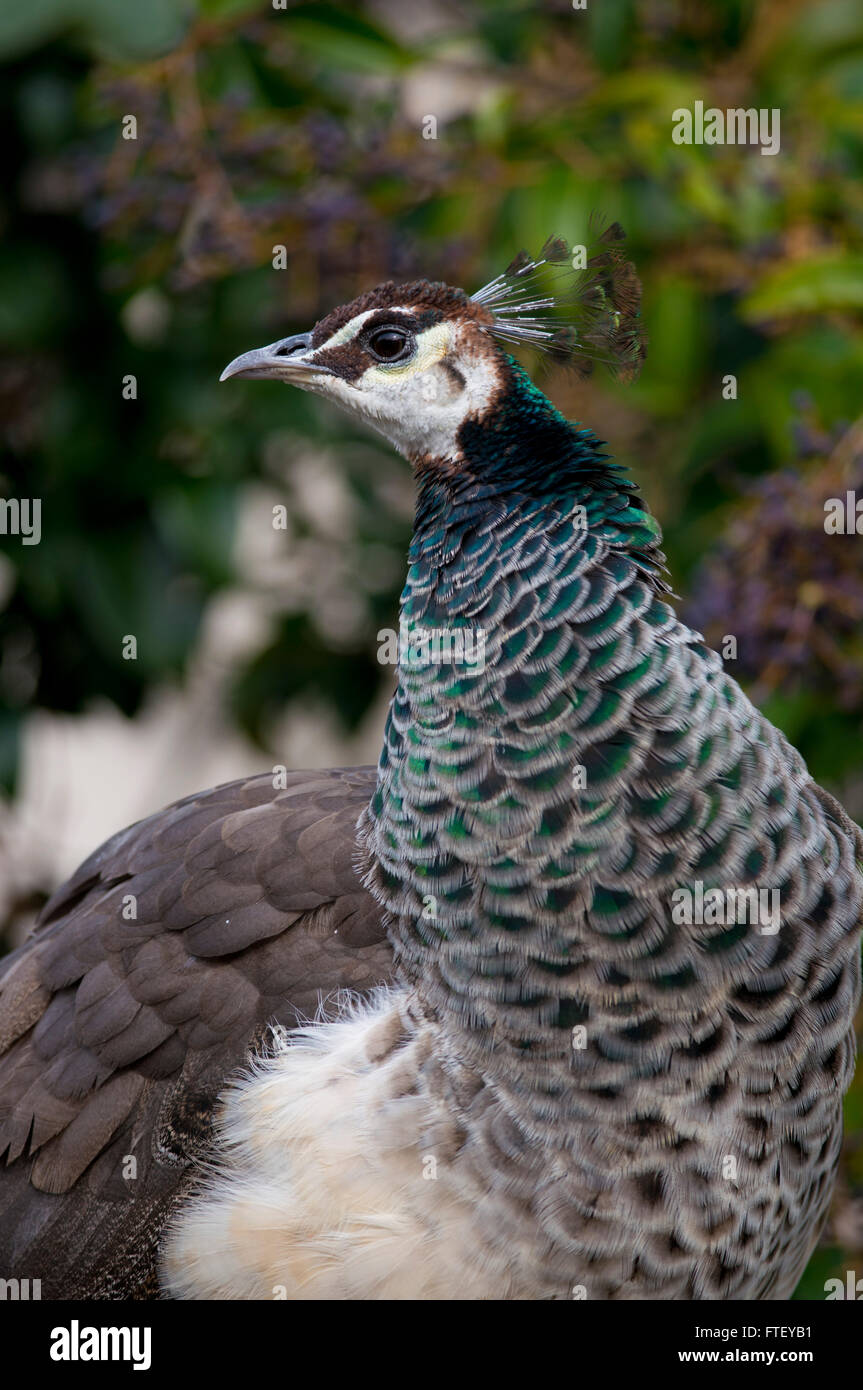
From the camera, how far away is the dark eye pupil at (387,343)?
5.14ft

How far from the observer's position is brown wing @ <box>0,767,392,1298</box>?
1577 millimetres

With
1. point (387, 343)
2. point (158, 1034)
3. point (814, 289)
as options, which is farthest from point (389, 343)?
point (158, 1034)

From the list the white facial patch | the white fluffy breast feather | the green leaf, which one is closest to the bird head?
the white facial patch

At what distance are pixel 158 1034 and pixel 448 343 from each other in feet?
2.63

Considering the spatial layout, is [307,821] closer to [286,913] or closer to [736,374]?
[286,913]

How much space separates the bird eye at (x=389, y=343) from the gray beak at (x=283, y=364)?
0.06m

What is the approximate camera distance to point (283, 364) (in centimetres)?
163

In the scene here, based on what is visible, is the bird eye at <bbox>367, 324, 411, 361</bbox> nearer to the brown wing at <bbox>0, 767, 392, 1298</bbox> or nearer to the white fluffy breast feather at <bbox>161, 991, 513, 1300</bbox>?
the brown wing at <bbox>0, 767, 392, 1298</bbox>

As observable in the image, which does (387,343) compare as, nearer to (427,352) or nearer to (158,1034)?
(427,352)

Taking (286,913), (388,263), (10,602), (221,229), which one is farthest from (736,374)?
(10,602)

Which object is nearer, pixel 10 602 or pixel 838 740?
pixel 838 740

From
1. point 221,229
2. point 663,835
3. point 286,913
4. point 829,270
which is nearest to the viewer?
point 663,835

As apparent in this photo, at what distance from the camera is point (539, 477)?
1.53 meters

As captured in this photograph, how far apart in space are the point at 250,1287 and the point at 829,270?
4.68 feet
